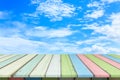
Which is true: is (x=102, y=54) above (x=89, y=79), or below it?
above

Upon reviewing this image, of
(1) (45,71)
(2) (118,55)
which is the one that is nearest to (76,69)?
(1) (45,71)

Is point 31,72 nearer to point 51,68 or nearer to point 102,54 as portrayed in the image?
point 51,68

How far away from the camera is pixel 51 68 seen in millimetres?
9086

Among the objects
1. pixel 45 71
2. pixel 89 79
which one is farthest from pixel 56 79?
pixel 89 79

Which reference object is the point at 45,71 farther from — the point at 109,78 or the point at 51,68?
the point at 109,78

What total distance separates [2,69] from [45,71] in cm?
133

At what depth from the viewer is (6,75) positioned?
26.8ft

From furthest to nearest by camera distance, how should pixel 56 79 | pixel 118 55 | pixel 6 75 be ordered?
pixel 118 55 → pixel 56 79 → pixel 6 75

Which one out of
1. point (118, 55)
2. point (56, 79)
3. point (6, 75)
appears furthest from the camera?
point (118, 55)

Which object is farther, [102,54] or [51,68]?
[102,54]

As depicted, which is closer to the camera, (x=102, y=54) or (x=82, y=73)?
(x=82, y=73)

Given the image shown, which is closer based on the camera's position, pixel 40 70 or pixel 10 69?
pixel 40 70

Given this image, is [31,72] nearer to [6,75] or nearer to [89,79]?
[6,75]

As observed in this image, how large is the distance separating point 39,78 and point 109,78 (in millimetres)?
2060
